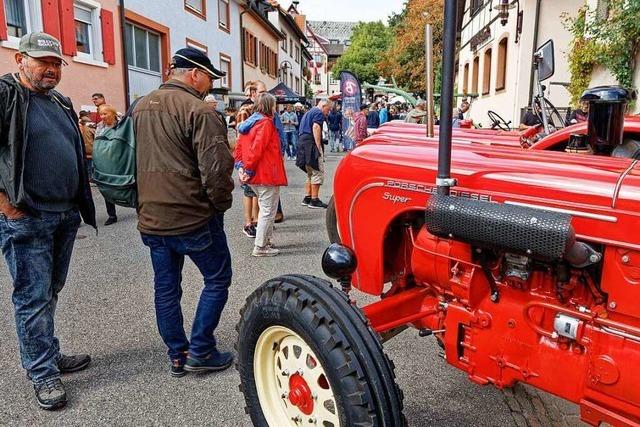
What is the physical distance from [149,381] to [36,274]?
816 mm

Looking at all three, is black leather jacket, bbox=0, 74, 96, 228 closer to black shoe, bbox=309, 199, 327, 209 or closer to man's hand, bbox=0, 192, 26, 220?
man's hand, bbox=0, 192, 26, 220

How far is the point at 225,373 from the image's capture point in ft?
9.88

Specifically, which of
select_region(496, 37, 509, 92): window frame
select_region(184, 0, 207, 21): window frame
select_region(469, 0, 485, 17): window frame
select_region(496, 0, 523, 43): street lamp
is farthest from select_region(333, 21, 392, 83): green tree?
select_region(496, 0, 523, 43): street lamp

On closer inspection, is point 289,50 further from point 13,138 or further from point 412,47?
point 13,138

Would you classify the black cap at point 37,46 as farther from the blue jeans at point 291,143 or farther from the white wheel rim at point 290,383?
the blue jeans at point 291,143

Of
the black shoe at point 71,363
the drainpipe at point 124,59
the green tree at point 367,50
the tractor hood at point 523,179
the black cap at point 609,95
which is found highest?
the green tree at point 367,50

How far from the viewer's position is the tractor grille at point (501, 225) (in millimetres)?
1549

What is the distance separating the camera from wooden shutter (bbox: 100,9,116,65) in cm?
1168

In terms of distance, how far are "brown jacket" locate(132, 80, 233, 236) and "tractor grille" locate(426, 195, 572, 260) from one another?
1203 mm

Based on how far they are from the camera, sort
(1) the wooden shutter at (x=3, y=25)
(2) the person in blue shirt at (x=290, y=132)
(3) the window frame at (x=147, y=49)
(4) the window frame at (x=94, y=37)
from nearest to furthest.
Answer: (1) the wooden shutter at (x=3, y=25) → (4) the window frame at (x=94, y=37) → (3) the window frame at (x=147, y=49) → (2) the person in blue shirt at (x=290, y=132)

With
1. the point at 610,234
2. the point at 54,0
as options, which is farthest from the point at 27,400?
the point at 54,0

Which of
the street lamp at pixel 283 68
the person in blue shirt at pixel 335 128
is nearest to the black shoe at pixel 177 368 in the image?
the person in blue shirt at pixel 335 128

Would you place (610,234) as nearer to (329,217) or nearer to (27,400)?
(329,217)

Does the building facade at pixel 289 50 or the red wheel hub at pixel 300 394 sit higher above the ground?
the building facade at pixel 289 50
